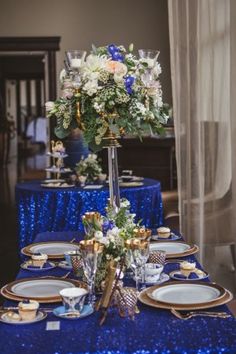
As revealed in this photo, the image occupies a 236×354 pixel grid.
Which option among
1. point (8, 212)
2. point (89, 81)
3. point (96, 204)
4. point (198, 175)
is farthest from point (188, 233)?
point (8, 212)

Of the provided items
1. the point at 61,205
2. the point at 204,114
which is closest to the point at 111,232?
the point at 204,114

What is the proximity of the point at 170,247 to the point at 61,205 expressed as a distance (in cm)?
242

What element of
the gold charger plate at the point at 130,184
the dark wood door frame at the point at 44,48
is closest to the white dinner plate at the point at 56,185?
the gold charger plate at the point at 130,184

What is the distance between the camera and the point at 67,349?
1.75 meters

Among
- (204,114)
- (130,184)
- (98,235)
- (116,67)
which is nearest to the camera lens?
(98,235)

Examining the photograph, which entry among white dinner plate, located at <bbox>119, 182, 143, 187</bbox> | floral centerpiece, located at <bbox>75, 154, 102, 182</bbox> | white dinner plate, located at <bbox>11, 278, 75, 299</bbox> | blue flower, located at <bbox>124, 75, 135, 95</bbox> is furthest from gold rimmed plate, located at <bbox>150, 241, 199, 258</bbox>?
floral centerpiece, located at <bbox>75, 154, 102, 182</bbox>

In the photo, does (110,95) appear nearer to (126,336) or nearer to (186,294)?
(186,294)

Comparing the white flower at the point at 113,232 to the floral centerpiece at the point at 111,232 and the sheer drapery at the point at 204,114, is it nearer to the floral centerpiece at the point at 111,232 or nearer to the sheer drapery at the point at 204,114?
the floral centerpiece at the point at 111,232

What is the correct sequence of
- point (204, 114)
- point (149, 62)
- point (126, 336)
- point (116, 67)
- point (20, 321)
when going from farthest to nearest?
point (204, 114) → point (149, 62) → point (116, 67) → point (20, 321) → point (126, 336)

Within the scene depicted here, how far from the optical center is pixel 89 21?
9641 millimetres

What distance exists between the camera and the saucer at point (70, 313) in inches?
77.0

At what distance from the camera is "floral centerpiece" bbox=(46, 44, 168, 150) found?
255 centimetres

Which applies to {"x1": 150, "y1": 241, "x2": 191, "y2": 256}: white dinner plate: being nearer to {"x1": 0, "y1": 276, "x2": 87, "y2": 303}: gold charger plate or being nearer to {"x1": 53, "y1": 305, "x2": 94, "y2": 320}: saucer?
{"x1": 0, "y1": 276, "x2": 87, "y2": 303}: gold charger plate

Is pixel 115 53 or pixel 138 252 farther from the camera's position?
pixel 115 53
